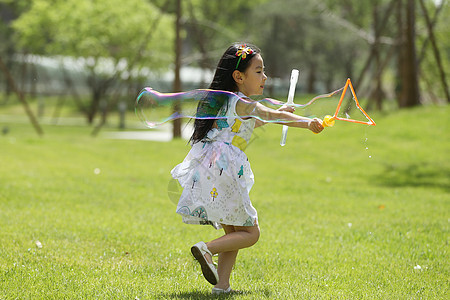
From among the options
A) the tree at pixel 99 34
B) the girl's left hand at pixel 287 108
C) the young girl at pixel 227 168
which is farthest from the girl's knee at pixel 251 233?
the tree at pixel 99 34

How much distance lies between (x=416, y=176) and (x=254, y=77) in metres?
8.22

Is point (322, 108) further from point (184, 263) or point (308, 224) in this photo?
point (308, 224)

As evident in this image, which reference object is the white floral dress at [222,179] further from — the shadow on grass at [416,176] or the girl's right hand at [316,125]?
the shadow on grass at [416,176]

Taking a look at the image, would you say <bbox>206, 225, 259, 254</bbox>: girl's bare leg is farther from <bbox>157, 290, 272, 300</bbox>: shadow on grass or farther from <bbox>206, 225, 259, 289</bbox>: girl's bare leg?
<bbox>157, 290, 272, 300</bbox>: shadow on grass

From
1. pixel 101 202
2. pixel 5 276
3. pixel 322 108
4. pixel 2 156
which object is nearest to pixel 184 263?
pixel 5 276

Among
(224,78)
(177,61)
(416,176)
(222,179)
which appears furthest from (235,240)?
(177,61)

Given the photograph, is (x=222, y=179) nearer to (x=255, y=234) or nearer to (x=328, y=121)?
(x=255, y=234)

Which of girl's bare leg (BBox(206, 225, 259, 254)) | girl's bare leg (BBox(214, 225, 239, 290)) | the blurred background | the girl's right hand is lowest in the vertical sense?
the blurred background

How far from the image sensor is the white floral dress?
4.12 m

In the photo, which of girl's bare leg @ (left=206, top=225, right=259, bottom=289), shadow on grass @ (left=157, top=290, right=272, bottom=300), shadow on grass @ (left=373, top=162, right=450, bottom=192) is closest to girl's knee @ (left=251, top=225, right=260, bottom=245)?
girl's bare leg @ (left=206, top=225, right=259, bottom=289)

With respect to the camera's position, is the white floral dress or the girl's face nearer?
the white floral dress

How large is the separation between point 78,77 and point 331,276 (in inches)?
1308

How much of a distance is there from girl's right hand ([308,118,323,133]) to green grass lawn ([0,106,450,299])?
3.55 feet

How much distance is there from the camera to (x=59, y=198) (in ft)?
26.9
